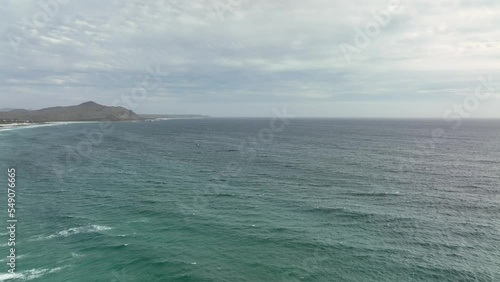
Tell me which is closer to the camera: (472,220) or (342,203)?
(472,220)

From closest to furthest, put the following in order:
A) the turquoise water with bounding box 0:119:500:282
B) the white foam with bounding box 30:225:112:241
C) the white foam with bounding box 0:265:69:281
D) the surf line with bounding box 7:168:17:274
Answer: the white foam with bounding box 0:265:69:281
the surf line with bounding box 7:168:17:274
the turquoise water with bounding box 0:119:500:282
the white foam with bounding box 30:225:112:241

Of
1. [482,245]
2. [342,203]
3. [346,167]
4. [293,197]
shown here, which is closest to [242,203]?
[293,197]

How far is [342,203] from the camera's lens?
77.6 m

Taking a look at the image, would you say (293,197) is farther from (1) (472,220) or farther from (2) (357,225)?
(1) (472,220)

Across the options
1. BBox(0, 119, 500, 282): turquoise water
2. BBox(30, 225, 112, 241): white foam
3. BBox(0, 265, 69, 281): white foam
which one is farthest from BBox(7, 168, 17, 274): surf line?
BBox(30, 225, 112, 241): white foam

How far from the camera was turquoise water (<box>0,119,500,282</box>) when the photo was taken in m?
48.4

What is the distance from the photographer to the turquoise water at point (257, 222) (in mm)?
48375

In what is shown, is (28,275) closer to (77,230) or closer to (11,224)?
(77,230)

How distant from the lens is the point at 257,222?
65.6m

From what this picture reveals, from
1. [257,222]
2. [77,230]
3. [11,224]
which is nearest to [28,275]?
[77,230]

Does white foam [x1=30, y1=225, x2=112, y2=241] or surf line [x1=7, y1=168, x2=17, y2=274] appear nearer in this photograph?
surf line [x1=7, y1=168, x2=17, y2=274]

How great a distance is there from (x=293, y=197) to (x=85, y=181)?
2516 inches

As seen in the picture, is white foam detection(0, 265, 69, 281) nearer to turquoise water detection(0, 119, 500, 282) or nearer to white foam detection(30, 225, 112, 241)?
turquoise water detection(0, 119, 500, 282)

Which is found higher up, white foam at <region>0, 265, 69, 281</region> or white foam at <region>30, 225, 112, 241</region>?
white foam at <region>30, 225, 112, 241</region>
